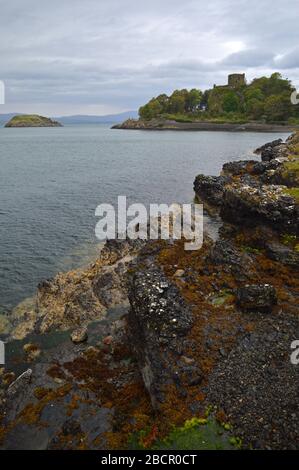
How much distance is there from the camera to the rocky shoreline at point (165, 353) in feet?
57.1

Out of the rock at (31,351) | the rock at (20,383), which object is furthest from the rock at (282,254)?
the rock at (20,383)

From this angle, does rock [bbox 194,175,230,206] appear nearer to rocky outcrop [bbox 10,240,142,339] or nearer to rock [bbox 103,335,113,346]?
rocky outcrop [bbox 10,240,142,339]

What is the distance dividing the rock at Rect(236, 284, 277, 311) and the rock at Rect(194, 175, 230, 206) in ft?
94.1

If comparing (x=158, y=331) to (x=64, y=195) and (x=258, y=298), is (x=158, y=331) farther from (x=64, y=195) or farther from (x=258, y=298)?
(x=64, y=195)

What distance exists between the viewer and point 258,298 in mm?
24172

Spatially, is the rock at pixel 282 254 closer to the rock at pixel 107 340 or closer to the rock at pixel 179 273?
the rock at pixel 179 273

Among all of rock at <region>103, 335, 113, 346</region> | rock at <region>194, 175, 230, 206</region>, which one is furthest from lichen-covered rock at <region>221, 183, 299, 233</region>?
rock at <region>103, 335, 113, 346</region>

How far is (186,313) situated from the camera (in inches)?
922

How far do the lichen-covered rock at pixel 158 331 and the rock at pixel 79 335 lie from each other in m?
3.38

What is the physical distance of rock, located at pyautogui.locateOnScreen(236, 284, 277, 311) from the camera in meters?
24.1
